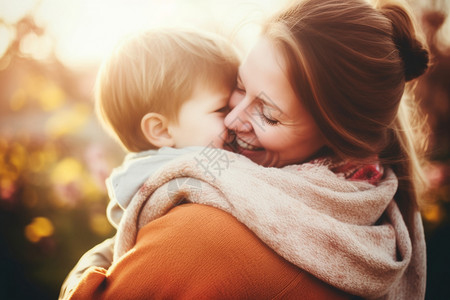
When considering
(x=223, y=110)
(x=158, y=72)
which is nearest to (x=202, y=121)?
(x=223, y=110)

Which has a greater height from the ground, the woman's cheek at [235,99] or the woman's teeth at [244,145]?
the woman's cheek at [235,99]

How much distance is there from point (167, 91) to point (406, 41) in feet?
3.06

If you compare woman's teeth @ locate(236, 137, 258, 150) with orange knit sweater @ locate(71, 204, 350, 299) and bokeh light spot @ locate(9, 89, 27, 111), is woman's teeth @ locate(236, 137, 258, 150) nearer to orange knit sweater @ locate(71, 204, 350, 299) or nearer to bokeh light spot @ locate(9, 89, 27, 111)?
orange knit sweater @ locate(71, 204, 350, 299)

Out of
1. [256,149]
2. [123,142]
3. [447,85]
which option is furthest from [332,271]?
[447,85]

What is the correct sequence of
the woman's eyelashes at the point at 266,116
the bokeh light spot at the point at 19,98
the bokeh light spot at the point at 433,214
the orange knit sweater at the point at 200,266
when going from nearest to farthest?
the orange knit sweater at the point at 200,266, the woman's eyelashes at the point at 266,116, the bokeh light spot at the point at 433,214, the bokeh light spot at the point at 19,98

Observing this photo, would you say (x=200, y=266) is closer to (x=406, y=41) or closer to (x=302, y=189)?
(x=302, y=189)

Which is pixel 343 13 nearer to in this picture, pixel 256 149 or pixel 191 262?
pixel 256 149

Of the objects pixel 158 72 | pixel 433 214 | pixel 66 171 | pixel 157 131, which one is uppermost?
pixel 158 72

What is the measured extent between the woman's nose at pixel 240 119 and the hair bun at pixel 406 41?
59cm

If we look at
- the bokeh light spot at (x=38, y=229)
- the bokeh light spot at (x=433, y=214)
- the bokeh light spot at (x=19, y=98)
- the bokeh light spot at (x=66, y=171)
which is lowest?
the bokeh light spot at (x=433, y=214)

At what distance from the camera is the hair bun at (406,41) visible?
47.2 inches

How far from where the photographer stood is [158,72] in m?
1.39

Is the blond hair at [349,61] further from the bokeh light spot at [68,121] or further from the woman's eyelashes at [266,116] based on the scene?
the bokeh light spot at [68,121]

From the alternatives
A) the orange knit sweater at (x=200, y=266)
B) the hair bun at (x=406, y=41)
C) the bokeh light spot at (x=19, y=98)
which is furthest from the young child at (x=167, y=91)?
the bokeh light spot at (x=19, y=98)
